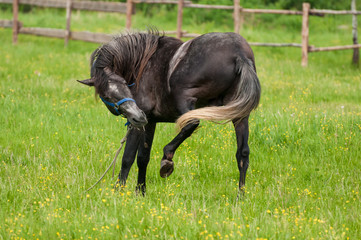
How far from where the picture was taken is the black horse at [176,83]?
4.30m

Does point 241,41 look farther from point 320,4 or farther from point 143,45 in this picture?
point 320,4

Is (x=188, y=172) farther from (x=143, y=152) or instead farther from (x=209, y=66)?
(x=209, y=66)

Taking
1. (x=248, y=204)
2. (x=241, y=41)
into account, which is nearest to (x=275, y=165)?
(x=248, y=204)

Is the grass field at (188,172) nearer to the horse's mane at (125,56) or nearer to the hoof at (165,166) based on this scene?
the hoof at (165,166)

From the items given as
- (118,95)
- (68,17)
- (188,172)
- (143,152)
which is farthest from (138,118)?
(68,17)

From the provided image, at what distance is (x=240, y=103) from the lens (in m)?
4.28

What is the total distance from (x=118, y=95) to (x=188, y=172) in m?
1.42

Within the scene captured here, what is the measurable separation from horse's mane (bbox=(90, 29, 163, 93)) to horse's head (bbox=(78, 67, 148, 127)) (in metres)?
0.03

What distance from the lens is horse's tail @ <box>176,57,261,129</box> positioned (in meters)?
4.20

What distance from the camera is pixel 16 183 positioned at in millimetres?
4770

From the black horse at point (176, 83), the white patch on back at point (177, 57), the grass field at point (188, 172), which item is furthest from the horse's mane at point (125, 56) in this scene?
the grass field at point (188, 172)

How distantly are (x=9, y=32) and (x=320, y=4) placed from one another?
13.2 m

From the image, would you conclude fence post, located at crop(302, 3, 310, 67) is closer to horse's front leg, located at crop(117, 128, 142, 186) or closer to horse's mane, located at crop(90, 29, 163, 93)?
horse's mane, located at crop(90, 29, 163, 93)

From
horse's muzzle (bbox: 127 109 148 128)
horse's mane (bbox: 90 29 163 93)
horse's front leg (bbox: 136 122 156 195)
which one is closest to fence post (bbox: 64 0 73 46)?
horse's mane (bbox: 90 29 163 93)
